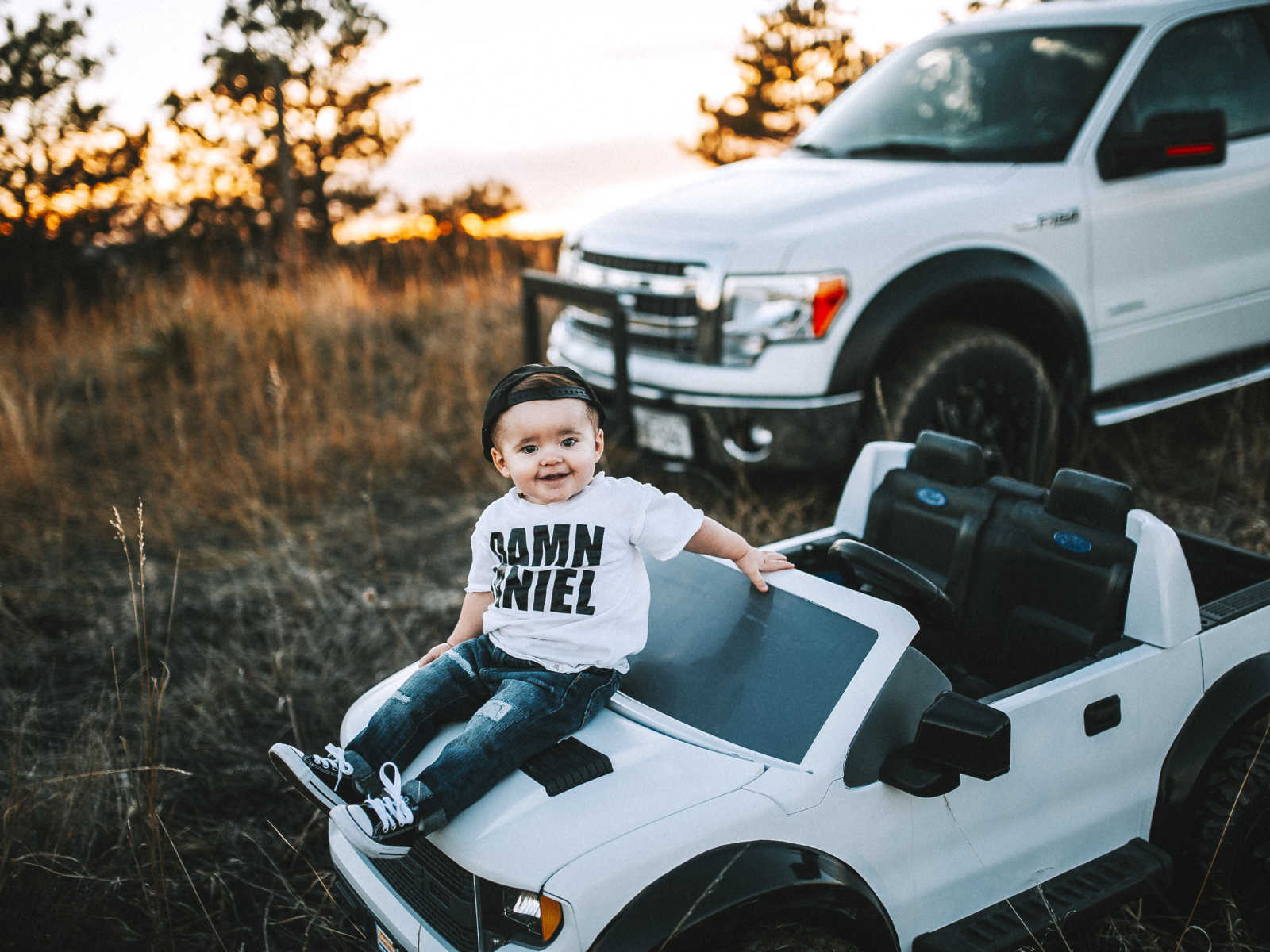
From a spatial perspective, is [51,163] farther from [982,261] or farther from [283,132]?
[982,261]

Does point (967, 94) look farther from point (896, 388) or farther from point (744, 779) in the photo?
point (744, 779)

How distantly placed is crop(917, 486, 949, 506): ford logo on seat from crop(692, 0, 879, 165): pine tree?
22.8 feet

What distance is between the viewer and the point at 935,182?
14.1 ft

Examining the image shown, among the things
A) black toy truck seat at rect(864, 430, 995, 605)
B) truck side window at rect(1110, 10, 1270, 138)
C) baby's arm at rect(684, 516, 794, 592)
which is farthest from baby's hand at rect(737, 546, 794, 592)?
truck side window at rect(1110, 10, 1270, 138)

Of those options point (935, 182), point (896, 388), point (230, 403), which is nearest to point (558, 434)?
point (896, 388)

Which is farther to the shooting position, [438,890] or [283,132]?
[283,132]

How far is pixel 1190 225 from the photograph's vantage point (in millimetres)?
4613

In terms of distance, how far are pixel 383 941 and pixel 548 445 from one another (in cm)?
103

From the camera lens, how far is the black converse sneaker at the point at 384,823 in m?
1.85

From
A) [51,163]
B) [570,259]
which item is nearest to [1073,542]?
[570,259]

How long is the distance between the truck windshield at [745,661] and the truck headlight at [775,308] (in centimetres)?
176

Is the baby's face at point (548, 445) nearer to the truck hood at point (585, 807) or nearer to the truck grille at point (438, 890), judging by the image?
the truck hood at point (585, 807)

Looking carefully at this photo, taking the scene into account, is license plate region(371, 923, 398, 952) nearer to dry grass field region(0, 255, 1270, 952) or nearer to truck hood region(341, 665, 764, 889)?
truck hood region(341, 665, 764, 889)

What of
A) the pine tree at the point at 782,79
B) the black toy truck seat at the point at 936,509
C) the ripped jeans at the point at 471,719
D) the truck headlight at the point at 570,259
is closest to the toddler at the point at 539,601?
the ripped jeans at the point at 471,719
